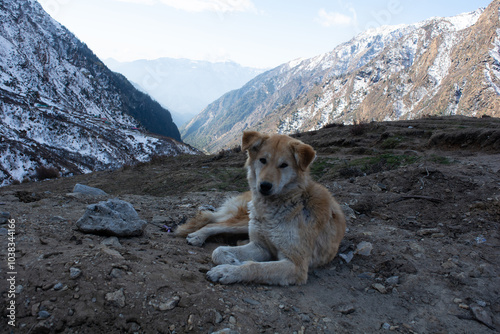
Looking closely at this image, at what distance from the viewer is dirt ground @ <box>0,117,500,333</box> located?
2.79m

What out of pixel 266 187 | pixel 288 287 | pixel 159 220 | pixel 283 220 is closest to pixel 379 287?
pixel 288 287

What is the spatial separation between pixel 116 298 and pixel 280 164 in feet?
9.85

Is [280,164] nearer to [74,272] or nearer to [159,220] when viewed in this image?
[74,272]

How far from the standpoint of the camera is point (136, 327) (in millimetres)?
2691

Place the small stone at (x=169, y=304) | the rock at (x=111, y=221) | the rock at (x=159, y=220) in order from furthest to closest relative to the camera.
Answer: the rock at (x=159, y=220) → the rock at (x=111, y=221) → the small stone at (x=169, y=304)

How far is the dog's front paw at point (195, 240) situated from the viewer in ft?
17.9

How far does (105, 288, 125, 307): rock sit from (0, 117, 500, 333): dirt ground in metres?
0.01

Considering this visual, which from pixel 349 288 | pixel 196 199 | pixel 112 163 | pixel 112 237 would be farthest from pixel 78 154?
pixel 349 288

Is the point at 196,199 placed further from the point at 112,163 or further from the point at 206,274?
the point at 112,163

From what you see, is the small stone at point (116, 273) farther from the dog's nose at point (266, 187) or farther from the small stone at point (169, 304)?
the dog's nose at point (266, 187)

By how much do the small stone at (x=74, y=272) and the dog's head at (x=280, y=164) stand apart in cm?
267

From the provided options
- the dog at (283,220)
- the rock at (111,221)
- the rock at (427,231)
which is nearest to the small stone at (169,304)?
the dog at (283,220)

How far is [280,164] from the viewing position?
4.70 m

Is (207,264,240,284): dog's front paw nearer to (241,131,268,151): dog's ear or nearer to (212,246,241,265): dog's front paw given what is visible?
(212,246,241,265): dog's front paw
